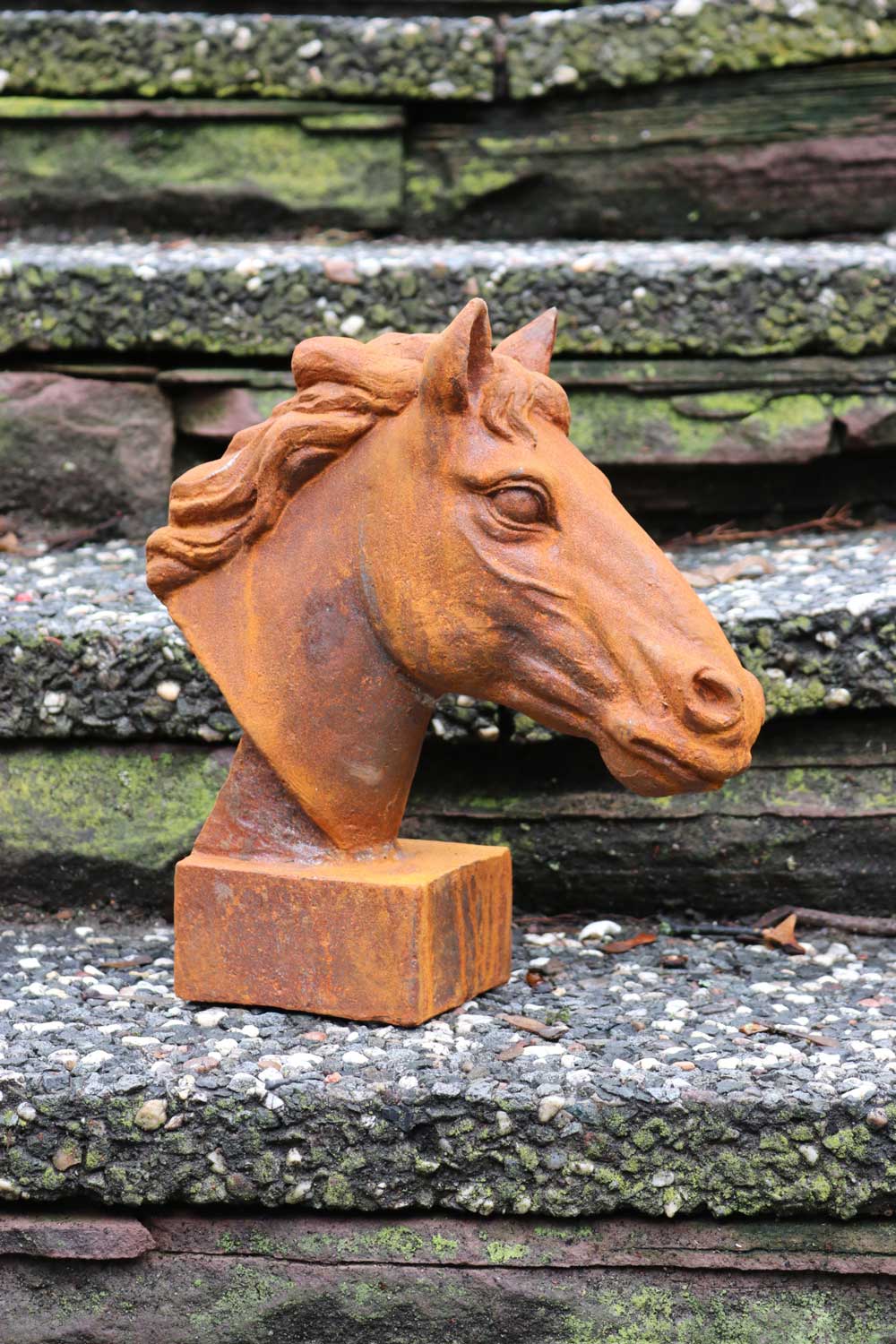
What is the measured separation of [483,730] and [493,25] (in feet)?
5.58

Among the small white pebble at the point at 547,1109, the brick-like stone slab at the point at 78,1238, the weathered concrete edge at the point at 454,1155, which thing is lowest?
the brick-like stone slab at the point at 78,1238

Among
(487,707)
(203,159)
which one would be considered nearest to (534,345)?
(487,707)

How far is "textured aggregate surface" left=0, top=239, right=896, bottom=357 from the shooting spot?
288 cm

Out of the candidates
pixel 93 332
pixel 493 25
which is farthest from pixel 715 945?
pixel 493 25

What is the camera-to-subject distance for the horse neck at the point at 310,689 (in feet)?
6.33

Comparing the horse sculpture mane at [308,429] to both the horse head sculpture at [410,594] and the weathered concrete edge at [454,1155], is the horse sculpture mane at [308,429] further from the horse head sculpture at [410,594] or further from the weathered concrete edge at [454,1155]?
the weathered concrete edge at [454,1155]

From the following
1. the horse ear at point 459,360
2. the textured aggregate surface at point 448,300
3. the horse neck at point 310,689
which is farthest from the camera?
the textured aggregate surface at point 448,300

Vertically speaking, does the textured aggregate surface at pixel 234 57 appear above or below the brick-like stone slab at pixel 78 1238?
above

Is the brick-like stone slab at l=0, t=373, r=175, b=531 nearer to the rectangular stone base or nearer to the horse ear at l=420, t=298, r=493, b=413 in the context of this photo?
the rectangular stone base

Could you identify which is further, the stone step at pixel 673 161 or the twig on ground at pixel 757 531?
the stone step at pixel 673 161

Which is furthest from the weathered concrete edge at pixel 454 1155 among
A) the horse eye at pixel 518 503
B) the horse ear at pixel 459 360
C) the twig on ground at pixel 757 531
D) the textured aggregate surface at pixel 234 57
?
the textured aggregate surface at pixel 234 57

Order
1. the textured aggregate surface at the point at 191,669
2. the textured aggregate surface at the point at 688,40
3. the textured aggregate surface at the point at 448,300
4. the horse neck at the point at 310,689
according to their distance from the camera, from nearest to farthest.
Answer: the horse neck at the point at 310,689, the textured aggregate surface at the point at 191,669, the textured aggregate surface at the point at 448,300, the textured aggregate surface at the point at 688,40

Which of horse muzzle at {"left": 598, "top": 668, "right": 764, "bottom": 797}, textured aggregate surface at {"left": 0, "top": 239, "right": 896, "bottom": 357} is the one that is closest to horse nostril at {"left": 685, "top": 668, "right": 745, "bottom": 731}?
horse muzzle at {"left": 598, "top": 668, "right": 764, "bottom": 797}

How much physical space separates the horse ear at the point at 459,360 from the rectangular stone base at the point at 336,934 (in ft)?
1.81
